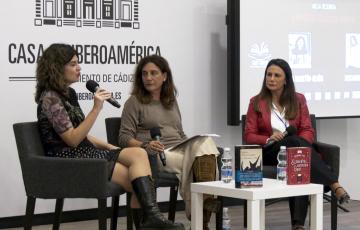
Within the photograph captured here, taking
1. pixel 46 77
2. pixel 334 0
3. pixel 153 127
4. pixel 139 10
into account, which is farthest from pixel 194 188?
pixel 334 0

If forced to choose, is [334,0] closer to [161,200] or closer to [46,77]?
[161,200]

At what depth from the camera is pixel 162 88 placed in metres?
5.05

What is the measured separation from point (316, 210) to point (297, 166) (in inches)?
12.0

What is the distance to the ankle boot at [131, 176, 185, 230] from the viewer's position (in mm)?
4191

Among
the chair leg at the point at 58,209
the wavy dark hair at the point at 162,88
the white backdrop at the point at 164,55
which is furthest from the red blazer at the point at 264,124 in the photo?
the chair leg at the point at 58,209

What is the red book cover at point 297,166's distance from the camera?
4.14 m

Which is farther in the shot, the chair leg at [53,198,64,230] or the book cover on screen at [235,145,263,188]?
the chair leg at [53,198,64,230]

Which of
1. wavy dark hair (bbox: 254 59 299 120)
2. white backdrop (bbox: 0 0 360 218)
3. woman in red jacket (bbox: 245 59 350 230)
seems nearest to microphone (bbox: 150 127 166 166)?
woman in red jacket (bbox: 245 59 350 230)

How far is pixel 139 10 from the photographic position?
5.73m

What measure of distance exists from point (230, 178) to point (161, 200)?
1.76 m

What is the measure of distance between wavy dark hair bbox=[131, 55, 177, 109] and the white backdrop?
2.08 ft

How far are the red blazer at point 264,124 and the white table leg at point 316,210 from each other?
0.97m

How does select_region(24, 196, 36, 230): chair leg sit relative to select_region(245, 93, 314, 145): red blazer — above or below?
below

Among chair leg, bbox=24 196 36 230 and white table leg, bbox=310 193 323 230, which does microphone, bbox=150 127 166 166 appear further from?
white table leg, bbox=310 193 323 230
